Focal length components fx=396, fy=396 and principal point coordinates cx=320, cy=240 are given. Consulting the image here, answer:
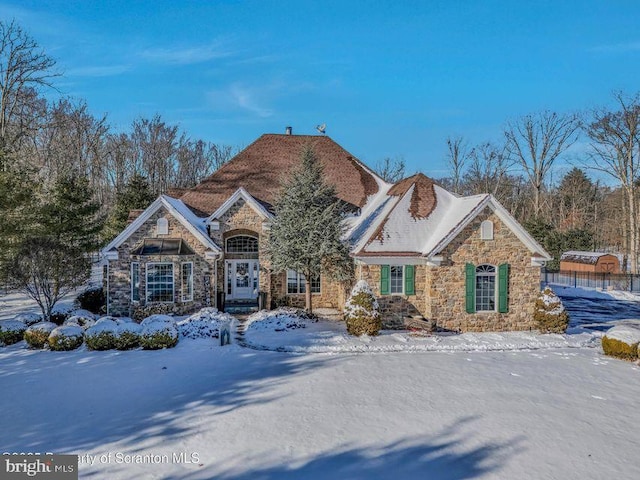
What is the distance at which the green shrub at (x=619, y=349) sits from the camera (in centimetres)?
1297

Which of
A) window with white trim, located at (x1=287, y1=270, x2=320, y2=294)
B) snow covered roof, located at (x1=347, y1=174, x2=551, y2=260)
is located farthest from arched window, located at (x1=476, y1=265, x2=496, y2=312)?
window with white trim, located at (x1=287, y1=270, x2=320, y2=294)

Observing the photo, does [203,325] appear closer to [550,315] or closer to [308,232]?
[308,232]

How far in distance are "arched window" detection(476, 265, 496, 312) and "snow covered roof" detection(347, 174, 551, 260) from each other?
1913 mm

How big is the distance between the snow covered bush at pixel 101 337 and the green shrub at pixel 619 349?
667 inches

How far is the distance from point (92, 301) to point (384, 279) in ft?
47.3

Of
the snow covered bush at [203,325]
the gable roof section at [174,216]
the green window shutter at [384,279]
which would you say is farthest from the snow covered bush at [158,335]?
the green window shutter at [384,279]

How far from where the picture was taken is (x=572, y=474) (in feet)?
21.7

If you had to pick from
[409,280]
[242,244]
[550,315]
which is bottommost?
[550,315]

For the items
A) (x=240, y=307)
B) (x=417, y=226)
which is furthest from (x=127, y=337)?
(x=417, y=226)

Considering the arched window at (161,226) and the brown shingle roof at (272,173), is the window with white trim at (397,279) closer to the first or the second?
the brown shingle roof at (272,173)

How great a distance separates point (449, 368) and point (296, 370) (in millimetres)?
4582

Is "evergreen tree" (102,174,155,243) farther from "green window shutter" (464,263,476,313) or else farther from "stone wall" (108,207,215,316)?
"green window shutter" (464,263,476,313)

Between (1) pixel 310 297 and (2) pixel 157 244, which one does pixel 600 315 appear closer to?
(1) pixel 310 297

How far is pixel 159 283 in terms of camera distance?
61.1 feet
